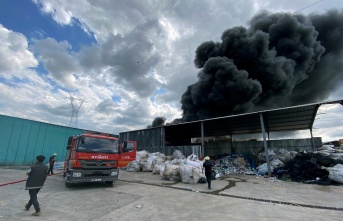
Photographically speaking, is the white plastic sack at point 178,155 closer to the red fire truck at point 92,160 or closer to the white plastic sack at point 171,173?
the white plastic sack at point 171,173

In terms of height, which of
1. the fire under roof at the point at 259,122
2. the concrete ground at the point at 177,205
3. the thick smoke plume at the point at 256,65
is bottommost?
the concrete ground at the point at 177,205

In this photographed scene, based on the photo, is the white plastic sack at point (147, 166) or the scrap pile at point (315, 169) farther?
the white plastic sack at point (147, 166)

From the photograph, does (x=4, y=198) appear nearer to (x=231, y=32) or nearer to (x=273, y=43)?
(x=231, y=32)

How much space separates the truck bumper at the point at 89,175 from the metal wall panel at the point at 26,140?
40.0 ft

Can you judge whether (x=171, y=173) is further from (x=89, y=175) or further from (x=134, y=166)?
(x=134, y=166)

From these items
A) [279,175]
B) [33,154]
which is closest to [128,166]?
[33,154]

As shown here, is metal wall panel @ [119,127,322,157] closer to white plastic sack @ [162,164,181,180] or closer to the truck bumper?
white plastic sack @ [162,164,181,180]

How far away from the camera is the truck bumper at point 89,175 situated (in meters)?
7.36

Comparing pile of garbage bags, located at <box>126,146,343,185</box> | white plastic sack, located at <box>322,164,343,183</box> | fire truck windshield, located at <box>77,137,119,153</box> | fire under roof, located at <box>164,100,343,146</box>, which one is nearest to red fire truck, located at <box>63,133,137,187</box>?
fire truck windshield, located at <box>77,137,119,153</box>

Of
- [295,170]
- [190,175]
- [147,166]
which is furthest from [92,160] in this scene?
[295,170]

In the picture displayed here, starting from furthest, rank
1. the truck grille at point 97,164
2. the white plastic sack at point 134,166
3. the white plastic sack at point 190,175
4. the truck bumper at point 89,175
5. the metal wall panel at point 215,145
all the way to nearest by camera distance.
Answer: the metal wall panel at point 215,145, the white plastic sack at point 134,166, the white plastic sack at point 190,175, the truck grille at point 97,164, the truck bumper at point 89,175

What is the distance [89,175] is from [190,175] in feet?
15.4

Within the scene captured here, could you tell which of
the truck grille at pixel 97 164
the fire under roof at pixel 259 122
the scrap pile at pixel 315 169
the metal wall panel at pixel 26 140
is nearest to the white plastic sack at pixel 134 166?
the fire under roof at pixel 259 122

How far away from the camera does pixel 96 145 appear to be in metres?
8.10
